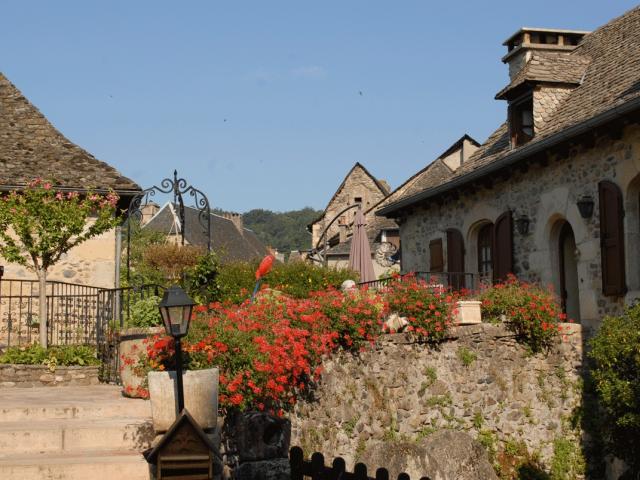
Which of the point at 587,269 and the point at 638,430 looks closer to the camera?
the point at 638,430

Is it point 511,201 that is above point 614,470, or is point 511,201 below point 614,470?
above

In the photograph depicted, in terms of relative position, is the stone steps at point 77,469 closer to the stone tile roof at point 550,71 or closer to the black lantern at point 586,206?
the black lantern at point 586,206

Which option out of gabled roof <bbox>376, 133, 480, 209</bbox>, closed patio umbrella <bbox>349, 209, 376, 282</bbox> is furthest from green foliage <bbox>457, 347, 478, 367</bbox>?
gabled roof <bbox>376, 133, 480, 209</bbox>

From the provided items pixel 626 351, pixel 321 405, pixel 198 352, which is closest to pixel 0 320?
pixel 321 405

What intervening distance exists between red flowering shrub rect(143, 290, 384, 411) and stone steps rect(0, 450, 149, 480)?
1.45 m

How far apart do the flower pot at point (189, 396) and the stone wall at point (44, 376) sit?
557cm

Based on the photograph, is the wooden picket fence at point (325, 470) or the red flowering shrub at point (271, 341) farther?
the red flowering shrub at point (271, 341)

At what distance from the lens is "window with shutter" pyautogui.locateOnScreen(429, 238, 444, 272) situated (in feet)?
58.2

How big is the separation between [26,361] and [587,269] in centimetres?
811

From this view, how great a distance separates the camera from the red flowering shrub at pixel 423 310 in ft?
38.0

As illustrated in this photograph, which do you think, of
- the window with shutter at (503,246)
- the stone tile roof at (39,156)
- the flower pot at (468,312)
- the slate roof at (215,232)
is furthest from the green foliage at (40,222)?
the slate roof at (215,232)

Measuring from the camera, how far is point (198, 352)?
8.23 m

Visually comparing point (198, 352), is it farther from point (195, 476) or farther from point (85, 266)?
point (85, 266)

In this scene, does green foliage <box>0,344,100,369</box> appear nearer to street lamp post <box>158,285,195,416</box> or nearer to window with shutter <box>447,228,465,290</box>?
street lamp post <box>158,285,195,416</box>
